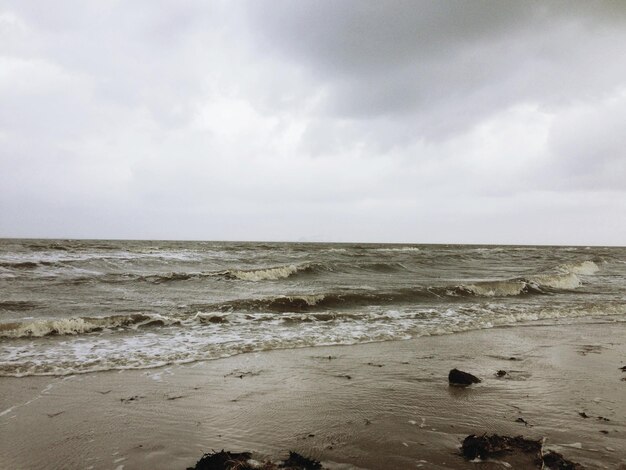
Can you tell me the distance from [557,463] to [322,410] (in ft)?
7.99

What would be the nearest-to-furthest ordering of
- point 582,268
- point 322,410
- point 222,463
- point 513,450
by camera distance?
point 222,463
point 513,450
point 322,410
point 582,268

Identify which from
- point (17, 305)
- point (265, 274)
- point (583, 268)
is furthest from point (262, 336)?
point (583, 268)

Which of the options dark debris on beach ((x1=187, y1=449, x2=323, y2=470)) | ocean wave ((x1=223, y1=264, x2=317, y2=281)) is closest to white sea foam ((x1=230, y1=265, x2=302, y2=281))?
ocean wave ((x1=223, y1=264, x2=317, y2=281))

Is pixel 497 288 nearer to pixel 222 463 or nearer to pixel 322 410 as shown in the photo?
pixel 322 410

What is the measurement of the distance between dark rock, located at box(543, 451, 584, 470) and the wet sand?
15cm

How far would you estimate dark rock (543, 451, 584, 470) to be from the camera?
11.1 feet

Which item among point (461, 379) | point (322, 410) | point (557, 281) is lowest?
point (322, 410)

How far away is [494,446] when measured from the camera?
3.76 meters

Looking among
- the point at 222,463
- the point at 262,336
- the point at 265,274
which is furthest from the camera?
the point at 265,274

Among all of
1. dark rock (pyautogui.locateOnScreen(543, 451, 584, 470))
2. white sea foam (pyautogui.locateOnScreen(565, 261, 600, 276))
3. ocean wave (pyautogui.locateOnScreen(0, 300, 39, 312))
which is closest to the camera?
dark rock (pyautogui.locateOnScreen(543, 451, 584, 470))

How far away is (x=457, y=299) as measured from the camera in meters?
15.5

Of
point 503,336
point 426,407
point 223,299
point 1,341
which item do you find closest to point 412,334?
point 503,336

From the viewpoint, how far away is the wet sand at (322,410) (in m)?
3.80

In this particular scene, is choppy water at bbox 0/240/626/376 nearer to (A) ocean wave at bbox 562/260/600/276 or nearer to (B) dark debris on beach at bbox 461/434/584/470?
(B) dark debris on beach at bbox 461/434/584/470
